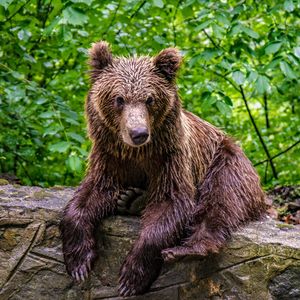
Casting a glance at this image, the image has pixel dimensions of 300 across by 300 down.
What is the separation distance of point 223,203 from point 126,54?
8.58 feet

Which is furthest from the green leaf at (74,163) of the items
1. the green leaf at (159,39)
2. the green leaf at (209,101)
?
the green leaf at (159,39)

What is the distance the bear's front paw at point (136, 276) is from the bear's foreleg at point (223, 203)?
21 cm

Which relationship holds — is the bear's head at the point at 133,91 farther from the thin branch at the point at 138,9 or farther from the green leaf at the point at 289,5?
the thin branch at the point at 138,9

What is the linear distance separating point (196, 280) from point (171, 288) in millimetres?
193

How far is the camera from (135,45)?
716 centimetres

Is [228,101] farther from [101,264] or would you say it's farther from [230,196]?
[101,264]

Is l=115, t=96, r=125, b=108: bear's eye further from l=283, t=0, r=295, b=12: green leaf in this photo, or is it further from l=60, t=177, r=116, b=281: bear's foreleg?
l=283, t=0, r=295, b=12: green leaf

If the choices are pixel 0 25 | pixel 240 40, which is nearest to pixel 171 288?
pixel 240 40

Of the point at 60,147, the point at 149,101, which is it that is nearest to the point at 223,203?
the point at 149,101

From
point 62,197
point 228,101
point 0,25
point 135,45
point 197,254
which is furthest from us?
point 135,45

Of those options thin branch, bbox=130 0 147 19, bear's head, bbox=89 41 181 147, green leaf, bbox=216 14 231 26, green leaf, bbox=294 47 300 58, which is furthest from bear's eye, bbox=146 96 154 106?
thin branch, bbox=130 0 147 19

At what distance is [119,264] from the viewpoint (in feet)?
14.7

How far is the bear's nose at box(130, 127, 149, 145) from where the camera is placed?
3791 millimetres

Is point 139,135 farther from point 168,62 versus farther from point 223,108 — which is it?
point 223,108
